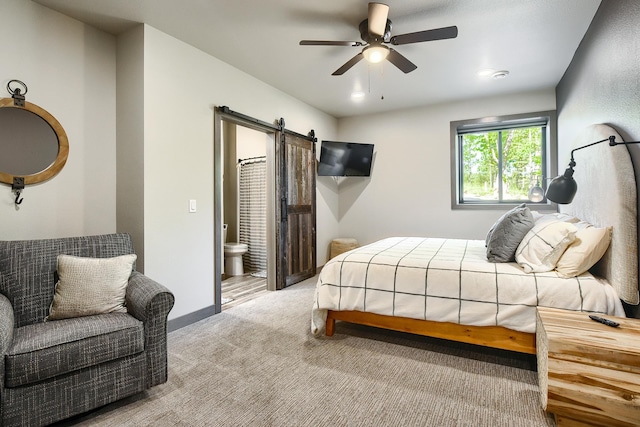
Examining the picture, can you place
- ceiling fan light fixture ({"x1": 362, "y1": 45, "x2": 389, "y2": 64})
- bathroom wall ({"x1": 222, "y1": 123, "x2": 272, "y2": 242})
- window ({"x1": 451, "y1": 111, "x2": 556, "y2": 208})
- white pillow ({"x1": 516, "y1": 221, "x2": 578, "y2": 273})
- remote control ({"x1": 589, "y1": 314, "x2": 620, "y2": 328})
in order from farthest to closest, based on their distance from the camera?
bathroom wall ({"x1": 222, "y1": 123, "x2": 272, "y2": 242}) < window ({"x1": 451, "y1": 111, "x2": 556, "y2": 208}) < ceiling fan light fixture ({"x1": 362, "y1": 45, "x2": 389, "y2": 64}) < white pillow ({"x1": 516, "y1": 221, "x2": 578, "y2": 273}) < remote control ({"x1": 589, "y1": 314, "x2": 620, "y2": 328})

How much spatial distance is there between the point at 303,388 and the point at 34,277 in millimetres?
1869

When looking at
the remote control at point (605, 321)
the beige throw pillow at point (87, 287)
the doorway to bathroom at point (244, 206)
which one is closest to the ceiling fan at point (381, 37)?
the remote control at point (605, 321)

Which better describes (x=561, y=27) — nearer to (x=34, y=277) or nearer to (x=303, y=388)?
(x=303, y=388)

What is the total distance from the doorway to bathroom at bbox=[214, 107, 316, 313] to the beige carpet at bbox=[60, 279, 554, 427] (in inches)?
43.1

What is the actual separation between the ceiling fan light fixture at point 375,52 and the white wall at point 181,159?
1.64 metres

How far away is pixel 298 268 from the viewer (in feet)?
15.3

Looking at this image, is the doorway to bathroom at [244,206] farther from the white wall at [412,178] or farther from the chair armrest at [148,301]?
the chair armrest at [148,301]

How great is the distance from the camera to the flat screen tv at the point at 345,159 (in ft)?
16.9

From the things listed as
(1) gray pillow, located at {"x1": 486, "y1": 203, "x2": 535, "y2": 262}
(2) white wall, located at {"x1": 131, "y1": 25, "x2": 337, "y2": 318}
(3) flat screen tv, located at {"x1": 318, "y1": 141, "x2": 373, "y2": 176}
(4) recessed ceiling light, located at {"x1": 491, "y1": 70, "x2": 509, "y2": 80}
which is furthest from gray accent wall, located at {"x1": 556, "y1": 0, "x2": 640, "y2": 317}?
(2) white wall, located at {"x1": 131, "y1": 25, "x2": 337, "y2": 318}

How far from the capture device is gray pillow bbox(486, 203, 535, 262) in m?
2.49

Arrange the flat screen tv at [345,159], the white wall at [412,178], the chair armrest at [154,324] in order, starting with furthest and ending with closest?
the flat screen tv at [345,159] → the white wall at [412,178] → the chair armrest at [154,324]

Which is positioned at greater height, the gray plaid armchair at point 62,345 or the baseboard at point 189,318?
the gray plaid armchair at point 62,345

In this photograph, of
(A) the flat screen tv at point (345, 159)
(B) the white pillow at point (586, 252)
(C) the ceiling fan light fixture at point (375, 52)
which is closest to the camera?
(B) the white pillow at point (586, 252)

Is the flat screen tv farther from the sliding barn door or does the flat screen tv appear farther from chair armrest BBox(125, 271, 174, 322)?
chair armrest BBox(125, 271, 174, 322)
